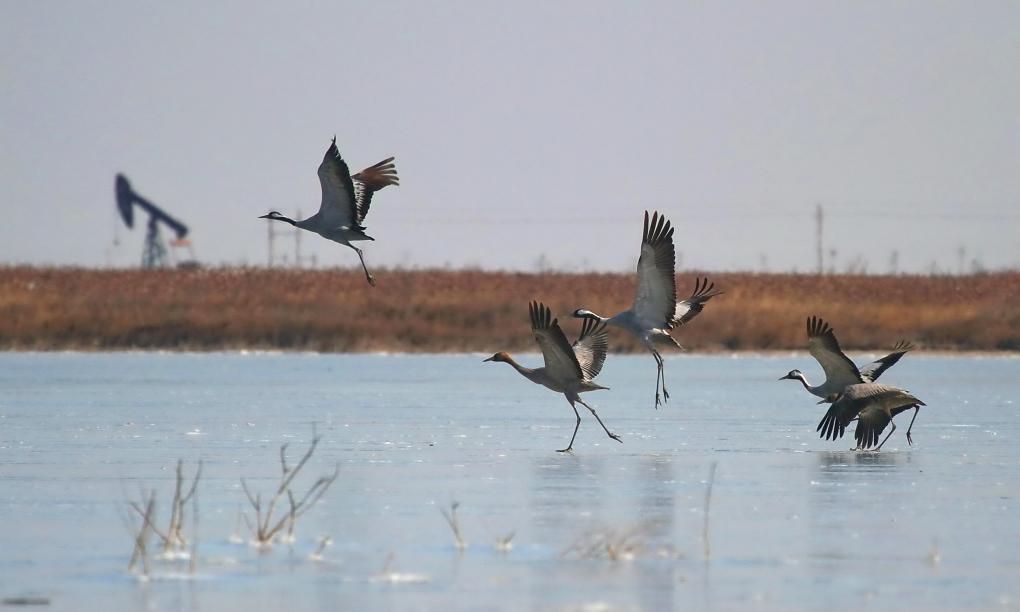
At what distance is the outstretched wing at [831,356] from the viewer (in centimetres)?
1315

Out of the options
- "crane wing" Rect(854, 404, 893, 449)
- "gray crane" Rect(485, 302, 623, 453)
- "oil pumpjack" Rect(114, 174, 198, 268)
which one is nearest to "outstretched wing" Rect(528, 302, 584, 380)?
"gray crane" Rect(485, 302, 623, 453)

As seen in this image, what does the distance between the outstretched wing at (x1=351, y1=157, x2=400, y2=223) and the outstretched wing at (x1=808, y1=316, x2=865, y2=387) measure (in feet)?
11.9

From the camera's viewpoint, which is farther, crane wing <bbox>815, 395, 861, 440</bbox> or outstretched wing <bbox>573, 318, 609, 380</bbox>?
outstretched wing <bbox>573, 318, 609, 380</bbox>

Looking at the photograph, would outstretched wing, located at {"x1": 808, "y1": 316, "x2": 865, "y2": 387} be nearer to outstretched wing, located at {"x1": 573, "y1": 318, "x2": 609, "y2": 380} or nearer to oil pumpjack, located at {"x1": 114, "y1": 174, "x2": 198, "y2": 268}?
outstretched wing, located at {"x1": 573, "y1": 318, "x2": 609, "y2": 380}

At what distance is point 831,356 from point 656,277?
76.9 inches

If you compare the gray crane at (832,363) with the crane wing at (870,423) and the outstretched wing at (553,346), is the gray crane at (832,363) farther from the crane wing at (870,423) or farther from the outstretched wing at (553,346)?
the outstretched wing at (553,346)

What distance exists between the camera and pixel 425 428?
15.4 meters

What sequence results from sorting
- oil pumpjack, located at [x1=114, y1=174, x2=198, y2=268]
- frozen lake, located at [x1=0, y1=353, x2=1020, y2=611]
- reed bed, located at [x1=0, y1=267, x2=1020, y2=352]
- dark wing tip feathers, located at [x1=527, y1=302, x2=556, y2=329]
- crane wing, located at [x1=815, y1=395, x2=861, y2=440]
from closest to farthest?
frozen lake, located at [x1=0, y1=353, x2=1020, y2=611] < dark wing tip feathers, located at [x1=527, y1=302, x2=556, y2=329] < crane wing, located at [x1=815, y1=395, x2=861, y2=440] < reed bed, located at [x1=0, y1=267, x2=1020, y2=352] < oil pumpjack, located at [x1=114, y1=174, x2=198, y2=268]

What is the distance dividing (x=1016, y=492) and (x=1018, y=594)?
3.52 meters

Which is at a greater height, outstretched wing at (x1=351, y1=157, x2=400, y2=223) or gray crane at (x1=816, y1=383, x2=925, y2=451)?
outstretched wing at (x1=351, y1=157, x2=400, y2=223)

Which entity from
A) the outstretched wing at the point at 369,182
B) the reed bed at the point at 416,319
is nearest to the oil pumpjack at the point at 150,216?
the reed bed at the point at 416,319

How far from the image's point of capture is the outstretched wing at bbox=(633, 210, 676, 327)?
14.4m

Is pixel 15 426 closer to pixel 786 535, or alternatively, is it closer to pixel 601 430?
pixel 601 430

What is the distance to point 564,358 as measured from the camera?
43.5 ft
